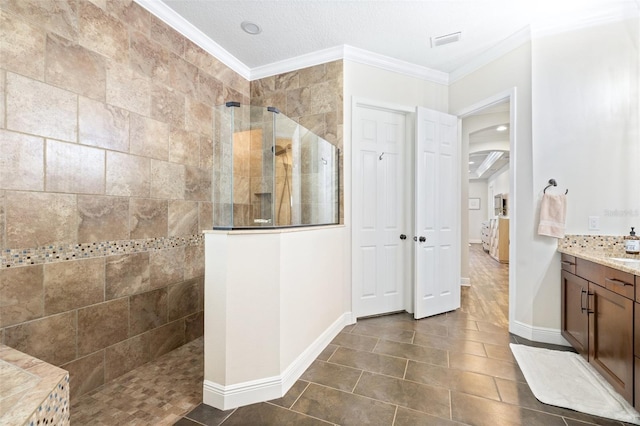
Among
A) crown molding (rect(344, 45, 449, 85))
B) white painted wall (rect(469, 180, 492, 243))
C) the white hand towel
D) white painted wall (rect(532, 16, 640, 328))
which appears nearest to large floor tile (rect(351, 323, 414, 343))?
white painted wall (rect(532, 16, 640, 328))

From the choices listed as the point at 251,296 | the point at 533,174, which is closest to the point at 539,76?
the point at 533,174

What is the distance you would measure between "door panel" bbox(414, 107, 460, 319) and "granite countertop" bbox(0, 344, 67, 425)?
3.02 metres

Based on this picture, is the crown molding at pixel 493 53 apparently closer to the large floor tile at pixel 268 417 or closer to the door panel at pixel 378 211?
the door panel at pixel 378 211

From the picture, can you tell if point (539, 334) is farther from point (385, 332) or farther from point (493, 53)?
point (493, 53)

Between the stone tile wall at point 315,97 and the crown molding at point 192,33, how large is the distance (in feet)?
1.21

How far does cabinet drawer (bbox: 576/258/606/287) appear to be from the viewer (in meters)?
1.97

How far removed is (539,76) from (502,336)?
8.42 feet

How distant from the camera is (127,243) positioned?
2.16 meters

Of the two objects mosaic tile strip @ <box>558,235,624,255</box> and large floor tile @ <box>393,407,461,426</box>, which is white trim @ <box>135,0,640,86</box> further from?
large floor tile @ <box>393,407,461,426</box>

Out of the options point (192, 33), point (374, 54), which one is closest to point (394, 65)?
point (374, 54)

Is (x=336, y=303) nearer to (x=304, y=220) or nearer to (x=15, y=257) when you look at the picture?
(x=304, y=220)

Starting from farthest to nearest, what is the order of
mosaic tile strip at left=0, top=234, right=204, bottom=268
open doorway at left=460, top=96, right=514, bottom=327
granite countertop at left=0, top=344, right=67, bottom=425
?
open doorway at left=460, top=96, right=514, bottom=327 < mosaic tile strip at left=0, top=234, right=204, bottom=268 < granite countertop at left=0, top=344, right=67, bottom=425

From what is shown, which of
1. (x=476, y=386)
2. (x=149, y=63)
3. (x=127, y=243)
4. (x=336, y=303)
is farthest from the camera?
(x=336, y=303)

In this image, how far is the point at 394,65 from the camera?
10.7 feet
